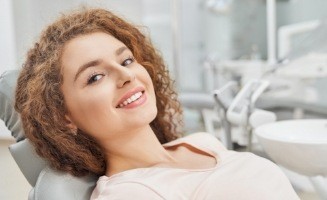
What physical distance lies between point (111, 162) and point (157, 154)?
0.42ft

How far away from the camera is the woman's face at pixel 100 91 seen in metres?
0.90

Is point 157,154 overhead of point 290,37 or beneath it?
overhead

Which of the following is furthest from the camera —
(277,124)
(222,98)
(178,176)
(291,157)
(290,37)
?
(290,37)

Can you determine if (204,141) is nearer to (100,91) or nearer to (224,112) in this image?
(100,91)

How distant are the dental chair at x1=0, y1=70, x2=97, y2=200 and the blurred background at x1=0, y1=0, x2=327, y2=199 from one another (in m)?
0.03

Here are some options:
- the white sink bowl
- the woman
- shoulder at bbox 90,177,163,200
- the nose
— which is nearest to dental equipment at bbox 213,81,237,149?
the white sink bowl

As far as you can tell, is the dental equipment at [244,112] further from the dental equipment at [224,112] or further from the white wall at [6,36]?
the white wall at [6,36]

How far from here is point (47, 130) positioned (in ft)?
2.96

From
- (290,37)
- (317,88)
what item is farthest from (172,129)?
(290,37)

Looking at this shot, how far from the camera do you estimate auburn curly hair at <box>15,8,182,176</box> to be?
899 mm

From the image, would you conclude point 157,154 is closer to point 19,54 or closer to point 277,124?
point 19,54

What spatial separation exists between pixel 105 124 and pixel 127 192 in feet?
0.60

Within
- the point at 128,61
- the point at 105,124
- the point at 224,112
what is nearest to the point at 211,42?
the point at 224,112

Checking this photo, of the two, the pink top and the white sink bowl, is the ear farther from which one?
the white sink bowl
